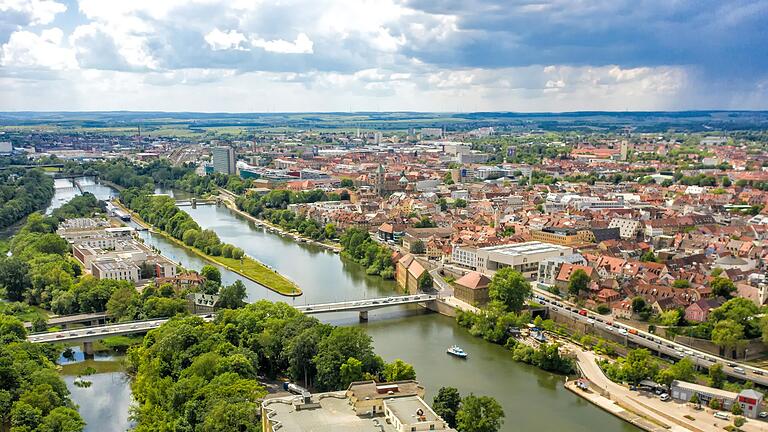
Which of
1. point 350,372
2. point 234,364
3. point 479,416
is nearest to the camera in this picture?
point 479,416

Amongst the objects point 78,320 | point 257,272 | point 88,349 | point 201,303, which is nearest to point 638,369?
point 201,303

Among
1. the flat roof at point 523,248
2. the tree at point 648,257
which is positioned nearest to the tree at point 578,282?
the flat roof at point 523,248

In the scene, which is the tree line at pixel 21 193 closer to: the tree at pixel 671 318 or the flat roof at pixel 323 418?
the flat roof at pixel 323 418

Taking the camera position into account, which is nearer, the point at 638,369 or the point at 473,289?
the point at 638,369

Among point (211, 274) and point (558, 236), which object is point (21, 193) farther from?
point (558, 236)

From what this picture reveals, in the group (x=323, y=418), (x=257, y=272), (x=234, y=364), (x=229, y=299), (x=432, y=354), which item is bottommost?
(x=257, y=272)

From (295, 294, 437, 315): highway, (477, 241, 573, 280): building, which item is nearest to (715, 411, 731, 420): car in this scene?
(295, 294, 437, 315): highway

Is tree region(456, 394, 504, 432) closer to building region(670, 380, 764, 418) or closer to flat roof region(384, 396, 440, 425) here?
flat roof region(384, 396, 440, 425)
